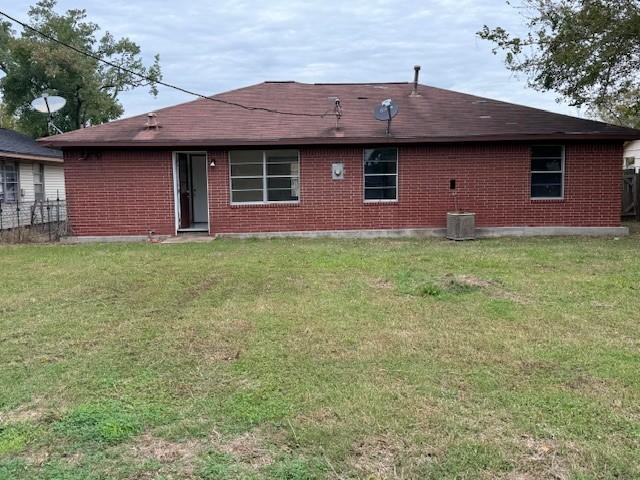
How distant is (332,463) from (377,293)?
4.07 meters

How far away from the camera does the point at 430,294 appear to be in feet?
22.2

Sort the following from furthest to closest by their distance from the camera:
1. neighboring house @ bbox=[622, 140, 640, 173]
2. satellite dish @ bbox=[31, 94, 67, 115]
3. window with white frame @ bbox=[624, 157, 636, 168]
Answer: window with white frame @ bbox=[624, 157, 636, 168], neighboring house @ bbox=[622, 140, 640, 173], satellite dish @ bbox=[31, 94, 67, 115]

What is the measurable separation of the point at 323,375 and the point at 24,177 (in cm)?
1881

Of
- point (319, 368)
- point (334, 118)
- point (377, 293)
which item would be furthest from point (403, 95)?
point (319, 368)

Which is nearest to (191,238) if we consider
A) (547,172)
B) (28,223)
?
(28,223)

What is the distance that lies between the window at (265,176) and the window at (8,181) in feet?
28.4

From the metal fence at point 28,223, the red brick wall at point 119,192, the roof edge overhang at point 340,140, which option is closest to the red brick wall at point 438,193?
the roof edge overhang at point 340,140

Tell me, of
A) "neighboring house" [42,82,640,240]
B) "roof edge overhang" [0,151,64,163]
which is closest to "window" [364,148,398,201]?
"neighboring house" [42,82,640,240]

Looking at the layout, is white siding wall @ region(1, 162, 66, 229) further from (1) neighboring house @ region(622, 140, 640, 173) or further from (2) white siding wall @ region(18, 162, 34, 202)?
(1) neighboring house @ region(622, 140, 640, 173)

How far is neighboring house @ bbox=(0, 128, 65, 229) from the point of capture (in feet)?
55.5

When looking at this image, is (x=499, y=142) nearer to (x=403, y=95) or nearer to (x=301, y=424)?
(x=403, y=95)

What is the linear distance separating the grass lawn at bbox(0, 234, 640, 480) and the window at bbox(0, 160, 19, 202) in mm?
11594

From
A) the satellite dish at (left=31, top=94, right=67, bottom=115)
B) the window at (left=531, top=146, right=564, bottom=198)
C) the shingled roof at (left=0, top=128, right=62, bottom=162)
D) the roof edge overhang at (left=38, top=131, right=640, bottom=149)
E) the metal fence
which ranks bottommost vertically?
the metal fence

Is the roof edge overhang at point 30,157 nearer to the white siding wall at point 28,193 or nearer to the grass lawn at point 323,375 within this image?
the white siding wall at point 28,193
